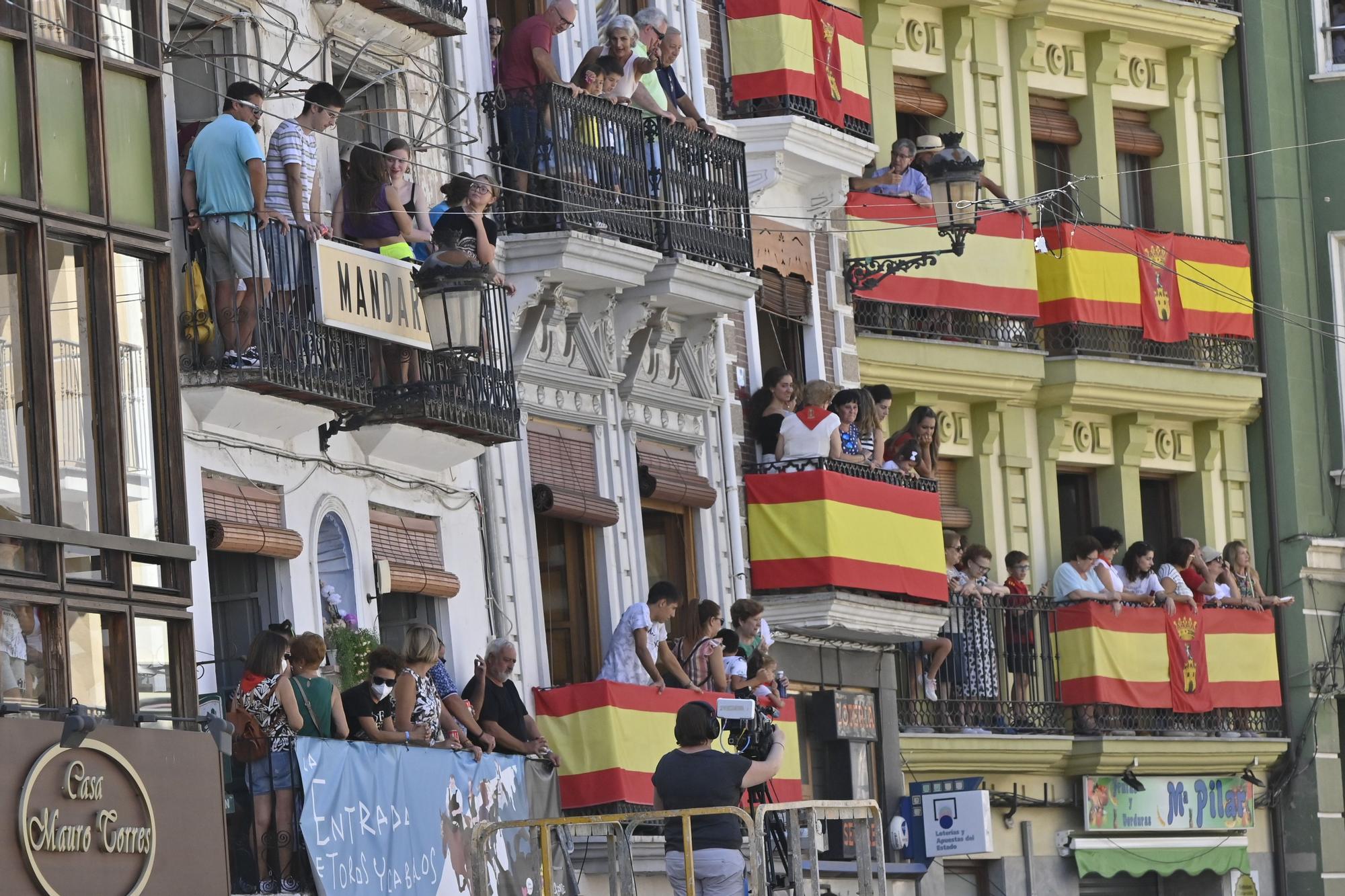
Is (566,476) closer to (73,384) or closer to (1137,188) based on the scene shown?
(73,384)

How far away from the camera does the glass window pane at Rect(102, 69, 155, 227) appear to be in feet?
72.0

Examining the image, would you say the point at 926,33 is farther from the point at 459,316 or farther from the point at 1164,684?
the point at 459,316

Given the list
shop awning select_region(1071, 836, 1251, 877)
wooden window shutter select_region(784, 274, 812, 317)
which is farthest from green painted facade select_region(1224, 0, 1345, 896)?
wooden window shutter select_region(784, 274, 812, 317)

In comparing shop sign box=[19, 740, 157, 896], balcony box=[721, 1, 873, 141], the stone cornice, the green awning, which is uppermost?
the stone cornice

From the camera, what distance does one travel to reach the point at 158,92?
22453 millimetres

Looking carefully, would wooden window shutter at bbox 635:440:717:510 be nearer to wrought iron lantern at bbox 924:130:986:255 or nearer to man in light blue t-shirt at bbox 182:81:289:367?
wrought iron lantern at bbox 924:130:986:255

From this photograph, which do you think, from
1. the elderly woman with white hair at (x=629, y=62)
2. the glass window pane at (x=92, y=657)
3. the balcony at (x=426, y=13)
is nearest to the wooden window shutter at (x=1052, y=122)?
the elderly woman with white hair at (x=629, y=62)

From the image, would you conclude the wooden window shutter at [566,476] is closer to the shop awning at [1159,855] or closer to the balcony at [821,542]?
the balcony at [821,542]

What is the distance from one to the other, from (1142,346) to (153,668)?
1905 cm

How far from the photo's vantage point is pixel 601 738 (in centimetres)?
2742

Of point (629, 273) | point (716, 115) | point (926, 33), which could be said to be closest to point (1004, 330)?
point (926, 33)

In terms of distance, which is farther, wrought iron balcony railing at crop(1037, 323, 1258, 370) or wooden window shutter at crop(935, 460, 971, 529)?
wrought iron balcony railing at crop(1037, 323, 1258, 370)

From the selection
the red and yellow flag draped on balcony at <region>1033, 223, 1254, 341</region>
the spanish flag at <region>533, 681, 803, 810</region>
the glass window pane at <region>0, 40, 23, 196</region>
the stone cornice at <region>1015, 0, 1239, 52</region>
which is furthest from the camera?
the stone cornice at <region>1015, 0, 1239, 52</region>

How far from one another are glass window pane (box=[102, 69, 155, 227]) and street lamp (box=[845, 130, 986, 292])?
10.4 meters
